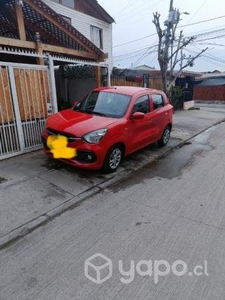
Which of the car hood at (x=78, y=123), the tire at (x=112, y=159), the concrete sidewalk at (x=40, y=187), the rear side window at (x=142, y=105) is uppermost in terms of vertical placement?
the rear side window at (x=142, y=105)

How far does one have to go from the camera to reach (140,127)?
5.55 meters

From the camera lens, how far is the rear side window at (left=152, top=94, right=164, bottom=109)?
6273 millimetres

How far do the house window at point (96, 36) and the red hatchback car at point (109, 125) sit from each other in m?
11.1

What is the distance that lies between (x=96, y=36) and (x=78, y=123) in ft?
44.0

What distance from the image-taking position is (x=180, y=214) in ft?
12.0

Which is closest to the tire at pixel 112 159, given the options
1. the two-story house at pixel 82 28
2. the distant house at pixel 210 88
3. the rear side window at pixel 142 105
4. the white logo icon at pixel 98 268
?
the rear side window at pixel 142 105

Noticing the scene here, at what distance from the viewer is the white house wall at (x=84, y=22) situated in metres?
13.0

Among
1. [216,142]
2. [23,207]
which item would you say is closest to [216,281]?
[23,207]

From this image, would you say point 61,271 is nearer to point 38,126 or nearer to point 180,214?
point 180,214

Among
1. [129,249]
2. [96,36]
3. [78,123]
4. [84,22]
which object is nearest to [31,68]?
[78,123]

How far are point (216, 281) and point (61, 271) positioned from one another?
1.68m

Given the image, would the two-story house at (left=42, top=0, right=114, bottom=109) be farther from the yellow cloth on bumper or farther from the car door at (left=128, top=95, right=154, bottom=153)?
the yellow cloth on bumper
